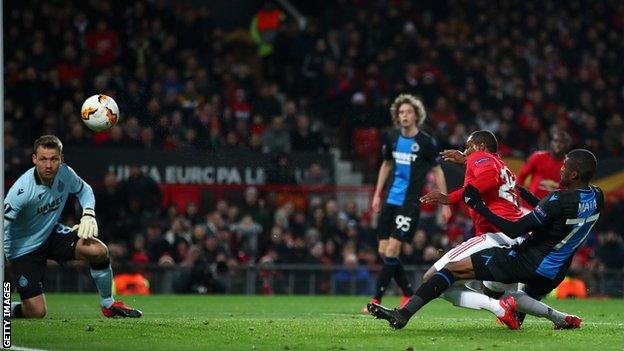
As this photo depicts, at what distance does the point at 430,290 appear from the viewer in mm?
9477

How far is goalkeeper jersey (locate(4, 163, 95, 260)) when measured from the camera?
10977 millimetres

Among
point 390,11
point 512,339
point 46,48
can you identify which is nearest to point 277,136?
point 46,48

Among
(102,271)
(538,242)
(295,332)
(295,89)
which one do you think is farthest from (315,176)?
(538,242)

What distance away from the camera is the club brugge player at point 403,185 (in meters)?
13.7

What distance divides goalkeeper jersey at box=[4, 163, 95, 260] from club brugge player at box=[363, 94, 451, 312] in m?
3.93

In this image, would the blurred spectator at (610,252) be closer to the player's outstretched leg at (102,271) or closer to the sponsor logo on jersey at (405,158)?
the sponsor logo on jersey at (405,158)

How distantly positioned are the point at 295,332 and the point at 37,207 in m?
2.88

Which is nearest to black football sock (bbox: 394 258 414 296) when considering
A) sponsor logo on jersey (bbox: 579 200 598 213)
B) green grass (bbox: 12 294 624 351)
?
green grass (bbox: 12 294 624 351)

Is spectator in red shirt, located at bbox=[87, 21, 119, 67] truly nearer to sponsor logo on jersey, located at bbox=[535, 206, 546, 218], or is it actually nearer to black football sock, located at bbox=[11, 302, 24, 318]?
black football sock, located at bbox=[11, 302, 24, 318]

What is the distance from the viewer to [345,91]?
22766mm

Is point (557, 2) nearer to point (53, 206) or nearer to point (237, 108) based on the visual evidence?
point (237, 108)

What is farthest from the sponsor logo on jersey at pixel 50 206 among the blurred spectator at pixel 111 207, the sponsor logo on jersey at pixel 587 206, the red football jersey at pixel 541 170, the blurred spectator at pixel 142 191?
the blurred spectator at pixel 142 191

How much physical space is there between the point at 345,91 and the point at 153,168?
475 cm

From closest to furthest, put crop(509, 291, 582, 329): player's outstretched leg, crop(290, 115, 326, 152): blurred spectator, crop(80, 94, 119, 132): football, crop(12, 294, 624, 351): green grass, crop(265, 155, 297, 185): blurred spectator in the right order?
1. crop(12, 294, 624, 351): green grass
2. crop(509, 291, 582, 329): player's outstretched leg
3. crop(80, 94, 119, 132): football
4. crop(265, 155, 297, 185): blurred spectator
5. crop(290, 115, 326, 152): blurred spectator
